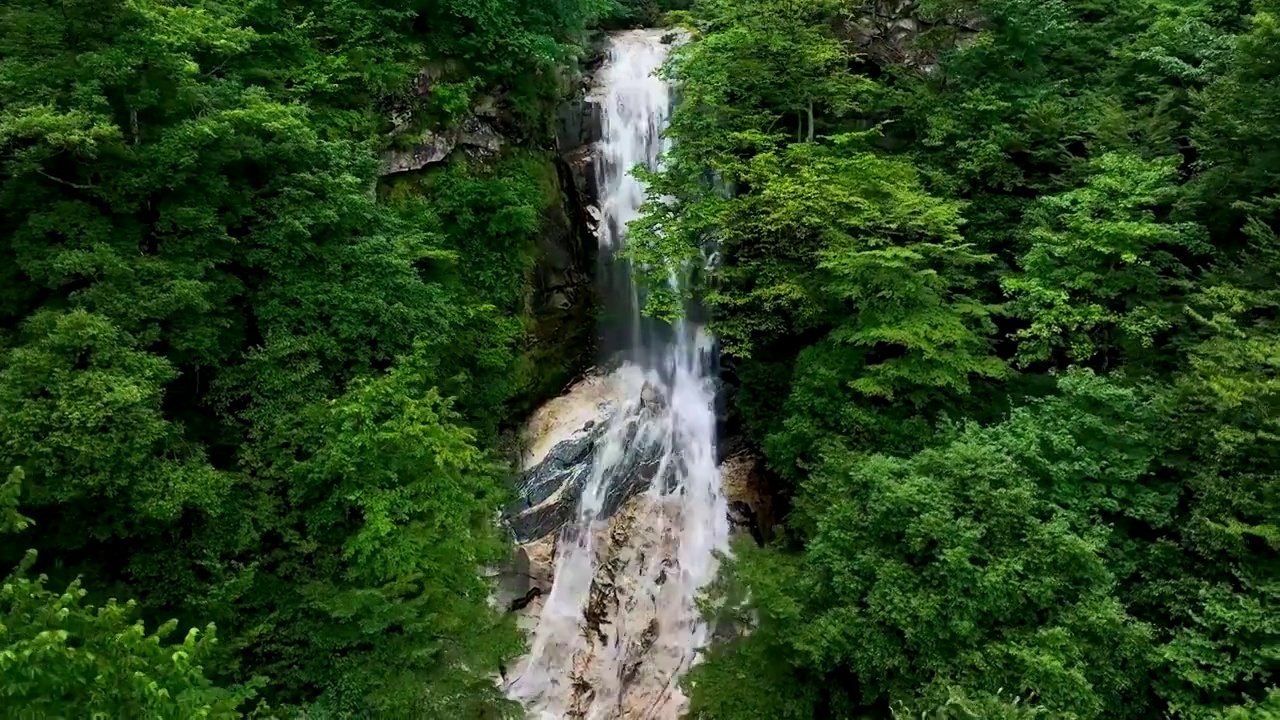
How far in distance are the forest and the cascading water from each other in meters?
2.11

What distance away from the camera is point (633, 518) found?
13484 millimetres

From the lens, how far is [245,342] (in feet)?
30.2

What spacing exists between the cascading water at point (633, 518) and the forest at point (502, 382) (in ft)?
6.93

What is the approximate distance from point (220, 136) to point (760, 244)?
8774 millimetres

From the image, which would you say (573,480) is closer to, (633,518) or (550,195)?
(633,518)

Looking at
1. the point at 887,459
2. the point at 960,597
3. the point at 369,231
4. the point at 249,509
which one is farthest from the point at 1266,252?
the point at 249,509

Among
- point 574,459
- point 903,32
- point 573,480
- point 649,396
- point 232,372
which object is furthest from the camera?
point 903,32

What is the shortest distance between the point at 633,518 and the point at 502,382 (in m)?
3.81

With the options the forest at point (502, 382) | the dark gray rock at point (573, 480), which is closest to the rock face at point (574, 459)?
the dark gray rock at point (573, 480)

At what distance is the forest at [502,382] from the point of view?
23.8 feet

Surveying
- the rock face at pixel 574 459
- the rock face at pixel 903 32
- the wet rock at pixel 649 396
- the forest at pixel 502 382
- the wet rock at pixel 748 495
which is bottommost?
the wet rock at pixel 748 495

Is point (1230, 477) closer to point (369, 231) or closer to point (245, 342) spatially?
point (369, 231)

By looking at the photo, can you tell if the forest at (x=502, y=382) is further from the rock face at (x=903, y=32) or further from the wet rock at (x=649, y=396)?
the rock face at (x=903, y=32)

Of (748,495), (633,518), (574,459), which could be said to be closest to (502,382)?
(574,459)
